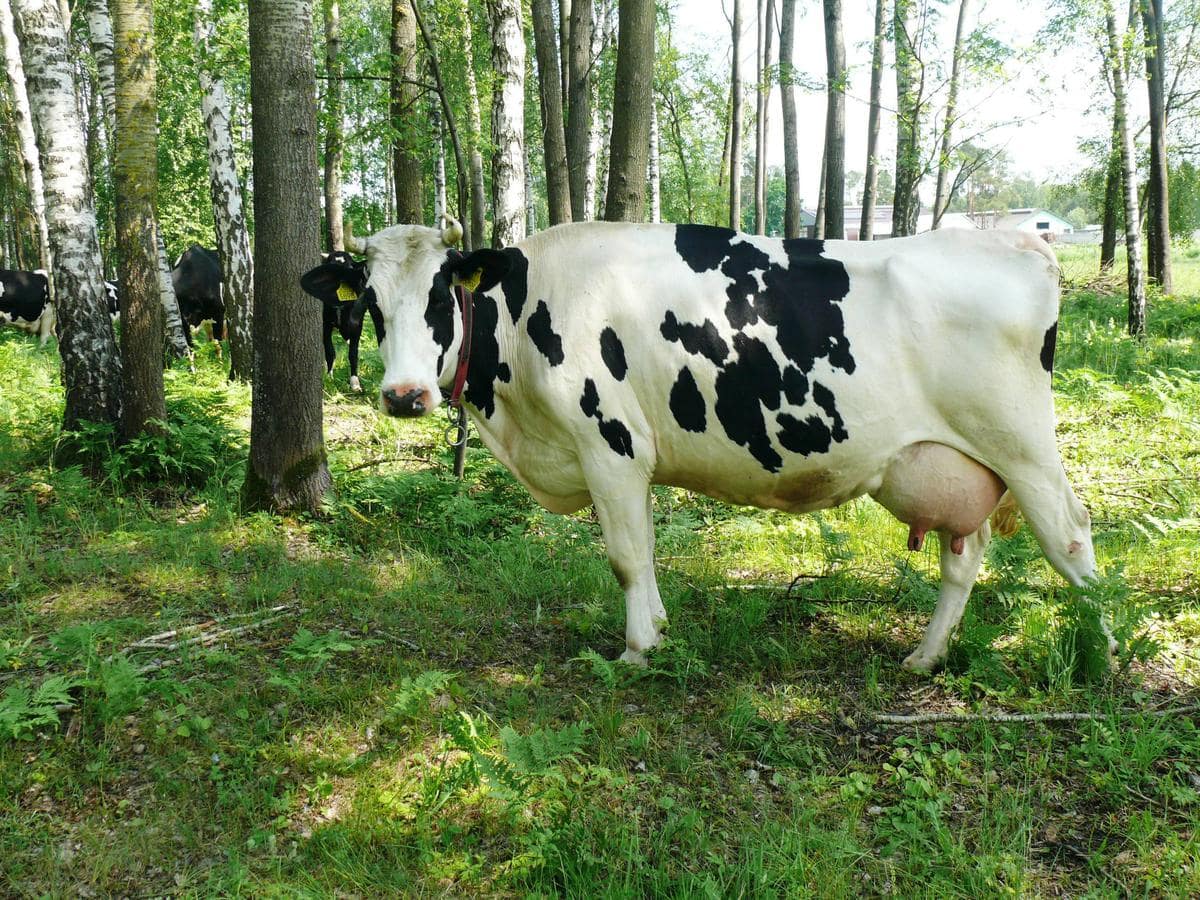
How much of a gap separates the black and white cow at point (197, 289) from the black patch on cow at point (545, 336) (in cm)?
1329

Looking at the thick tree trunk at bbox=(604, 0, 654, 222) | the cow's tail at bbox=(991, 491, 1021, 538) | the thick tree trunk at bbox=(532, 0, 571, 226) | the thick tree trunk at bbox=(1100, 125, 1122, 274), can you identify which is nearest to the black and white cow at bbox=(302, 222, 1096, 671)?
the cow's tail at bbox=(991, 491, 1021, 538)

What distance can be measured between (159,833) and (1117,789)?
12.8 feet

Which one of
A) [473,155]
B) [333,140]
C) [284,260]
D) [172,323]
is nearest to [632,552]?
[284,260]

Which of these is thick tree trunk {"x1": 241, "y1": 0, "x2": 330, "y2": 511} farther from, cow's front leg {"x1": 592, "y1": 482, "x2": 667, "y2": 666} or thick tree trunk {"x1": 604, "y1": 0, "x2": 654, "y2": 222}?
cow's front leg {"x1": 592, "y1": 482, "x2": 667, "y2": 666}

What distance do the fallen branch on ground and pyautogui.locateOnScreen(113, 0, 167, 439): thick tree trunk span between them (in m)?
6.85

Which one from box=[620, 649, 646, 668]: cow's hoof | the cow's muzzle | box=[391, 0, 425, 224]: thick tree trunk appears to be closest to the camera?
the cow's muzzle

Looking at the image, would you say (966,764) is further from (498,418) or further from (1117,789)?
(498,418)

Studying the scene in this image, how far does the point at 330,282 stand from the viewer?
487 cm

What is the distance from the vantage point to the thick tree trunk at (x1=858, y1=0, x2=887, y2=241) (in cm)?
2087

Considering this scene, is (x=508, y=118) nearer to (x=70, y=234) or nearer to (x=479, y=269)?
(x=70, y=234)

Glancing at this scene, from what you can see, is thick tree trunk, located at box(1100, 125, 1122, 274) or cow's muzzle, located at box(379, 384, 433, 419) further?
thick tree trunk, located at box(1100, 125, 1122, 274)

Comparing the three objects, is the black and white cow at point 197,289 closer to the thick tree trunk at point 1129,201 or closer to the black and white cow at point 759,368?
the black and white cow at point 759,368

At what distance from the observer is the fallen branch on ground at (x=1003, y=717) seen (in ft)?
13.3

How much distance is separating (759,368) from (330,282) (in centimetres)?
243
